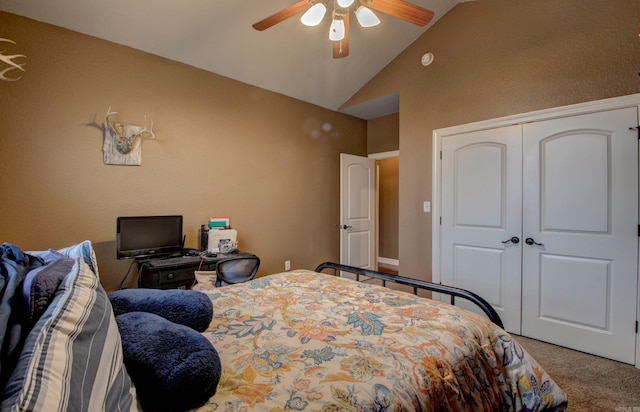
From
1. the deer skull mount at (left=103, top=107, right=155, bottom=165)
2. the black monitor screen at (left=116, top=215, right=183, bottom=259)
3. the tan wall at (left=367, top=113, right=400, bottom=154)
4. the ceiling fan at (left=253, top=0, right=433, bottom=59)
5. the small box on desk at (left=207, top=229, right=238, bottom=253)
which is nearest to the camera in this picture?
the ceiling fan at (left=253, top=0, right=433, bottom=59)

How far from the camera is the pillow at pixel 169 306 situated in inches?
46.4

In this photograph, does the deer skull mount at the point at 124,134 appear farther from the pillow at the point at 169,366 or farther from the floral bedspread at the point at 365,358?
the pillow at the point at 169,366

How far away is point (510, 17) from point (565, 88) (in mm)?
909

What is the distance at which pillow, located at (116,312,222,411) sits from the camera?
75cm

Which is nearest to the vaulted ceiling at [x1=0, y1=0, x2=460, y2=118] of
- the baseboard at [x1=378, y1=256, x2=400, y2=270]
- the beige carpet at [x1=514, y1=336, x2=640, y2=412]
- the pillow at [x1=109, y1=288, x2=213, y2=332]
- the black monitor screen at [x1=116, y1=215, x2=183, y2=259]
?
the black monitor screen at [x1=116, y1=215, x2=183, y2=259]

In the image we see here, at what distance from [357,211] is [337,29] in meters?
2.86

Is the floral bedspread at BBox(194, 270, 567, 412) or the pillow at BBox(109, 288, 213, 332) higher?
the pillow at BBox(109, 288, 213, 332)

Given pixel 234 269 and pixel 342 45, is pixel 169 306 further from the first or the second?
pixel 342 45

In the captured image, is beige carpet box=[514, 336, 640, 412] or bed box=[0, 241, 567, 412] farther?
beige carpet box=[514, 336, 640, 412]

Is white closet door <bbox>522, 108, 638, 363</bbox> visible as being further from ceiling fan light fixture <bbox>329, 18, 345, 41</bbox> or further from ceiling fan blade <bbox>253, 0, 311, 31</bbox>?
ceiling fan blade <bbox>253, 0, 311, 31</bbox>

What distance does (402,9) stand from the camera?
193cm

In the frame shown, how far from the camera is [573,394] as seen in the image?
188cm

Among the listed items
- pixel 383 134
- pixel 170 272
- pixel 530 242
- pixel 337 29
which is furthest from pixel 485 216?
pixel 170 272

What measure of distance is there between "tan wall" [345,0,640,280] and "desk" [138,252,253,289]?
2.42 meters
